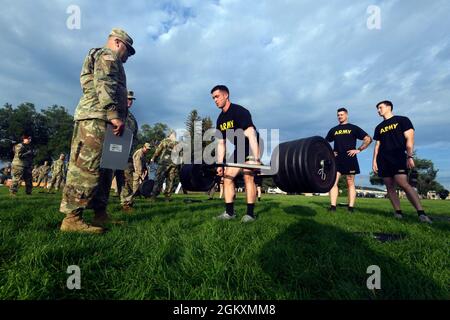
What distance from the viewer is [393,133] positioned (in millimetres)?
5828

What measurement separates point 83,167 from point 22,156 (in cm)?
1065

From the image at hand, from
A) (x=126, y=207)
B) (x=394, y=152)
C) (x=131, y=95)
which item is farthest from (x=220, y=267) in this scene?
(x=131, y=95)

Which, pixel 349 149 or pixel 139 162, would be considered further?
pixel 139 162

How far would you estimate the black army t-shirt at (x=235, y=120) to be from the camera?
505 centimetres

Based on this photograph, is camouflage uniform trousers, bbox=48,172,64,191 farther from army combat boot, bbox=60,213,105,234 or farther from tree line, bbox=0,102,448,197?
tree line, bbox=0,102,448,197

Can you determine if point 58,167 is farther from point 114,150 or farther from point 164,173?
point 114,150

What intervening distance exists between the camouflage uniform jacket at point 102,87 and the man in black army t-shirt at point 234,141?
204 cm

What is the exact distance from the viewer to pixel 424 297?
1634 millimetres

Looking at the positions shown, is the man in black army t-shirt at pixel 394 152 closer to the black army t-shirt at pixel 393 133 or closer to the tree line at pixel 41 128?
the black army t-shirt at pixel 393 133

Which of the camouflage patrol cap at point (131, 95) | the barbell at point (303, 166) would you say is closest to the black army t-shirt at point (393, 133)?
the barbell at point (303, 166)

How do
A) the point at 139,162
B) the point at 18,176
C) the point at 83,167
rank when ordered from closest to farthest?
the point at 83,167 < the point at 139,162 < the point at 18,176

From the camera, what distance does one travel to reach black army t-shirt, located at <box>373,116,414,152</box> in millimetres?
5711

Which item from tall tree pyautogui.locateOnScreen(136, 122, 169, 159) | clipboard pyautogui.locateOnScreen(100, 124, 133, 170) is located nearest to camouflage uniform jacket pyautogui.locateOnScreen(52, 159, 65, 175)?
clipboard pyautogui.locateOnScreen(100, 124, 133, 170)

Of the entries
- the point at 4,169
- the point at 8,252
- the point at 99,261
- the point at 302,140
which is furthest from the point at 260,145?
the point at 4,169
